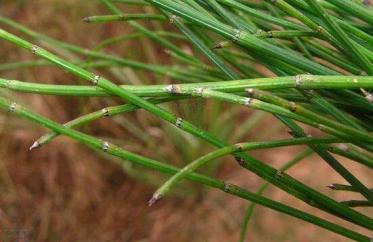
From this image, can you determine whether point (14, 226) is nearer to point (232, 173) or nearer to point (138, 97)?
point (232, 173)

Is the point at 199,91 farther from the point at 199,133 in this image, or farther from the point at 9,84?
the point at 9,84

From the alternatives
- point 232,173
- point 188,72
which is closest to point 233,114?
point 232,173

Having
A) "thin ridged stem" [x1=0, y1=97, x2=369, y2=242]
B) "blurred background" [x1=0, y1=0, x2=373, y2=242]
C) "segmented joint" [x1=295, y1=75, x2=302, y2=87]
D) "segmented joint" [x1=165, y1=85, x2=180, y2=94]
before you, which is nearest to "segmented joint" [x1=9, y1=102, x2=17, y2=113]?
"thin ridged stem" [x1=0, y1=97, x2=369, y2=242]

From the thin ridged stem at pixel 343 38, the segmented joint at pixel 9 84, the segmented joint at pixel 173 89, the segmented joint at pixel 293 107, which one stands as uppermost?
the thin ridged stem at pixel 343 38

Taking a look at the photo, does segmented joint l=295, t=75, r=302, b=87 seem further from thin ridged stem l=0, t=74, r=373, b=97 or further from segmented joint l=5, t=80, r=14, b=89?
segmented joint l=5, t=80, r=14, b=89

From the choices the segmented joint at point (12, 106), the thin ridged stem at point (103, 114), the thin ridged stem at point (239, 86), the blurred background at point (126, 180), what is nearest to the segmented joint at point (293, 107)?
the thin ridged stem at point (239, 86)

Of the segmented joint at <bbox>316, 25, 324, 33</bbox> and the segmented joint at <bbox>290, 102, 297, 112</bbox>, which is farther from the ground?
the segmented joint at <bbox>316, 25, 324, 33</bbox>

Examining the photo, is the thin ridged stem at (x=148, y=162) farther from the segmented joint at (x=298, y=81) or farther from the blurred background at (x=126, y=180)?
the blurred background at (x=126, y=180)

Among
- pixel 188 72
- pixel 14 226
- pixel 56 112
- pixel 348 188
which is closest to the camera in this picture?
pixel 348 188
